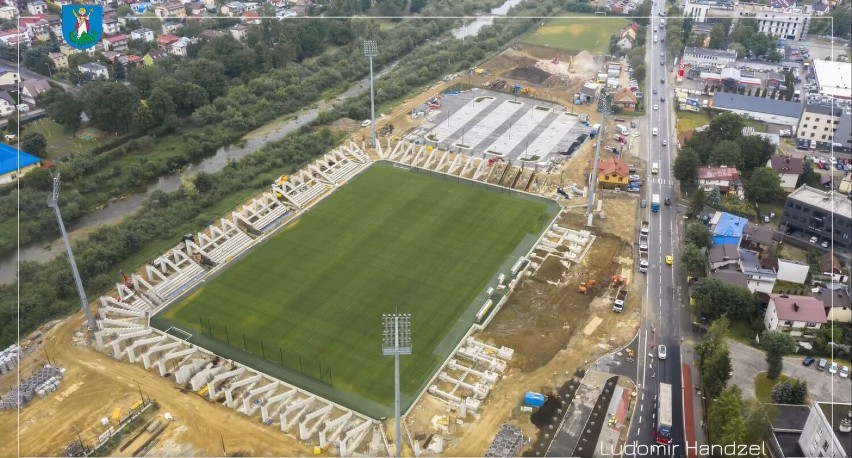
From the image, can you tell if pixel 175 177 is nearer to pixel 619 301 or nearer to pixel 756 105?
pixel 619 301

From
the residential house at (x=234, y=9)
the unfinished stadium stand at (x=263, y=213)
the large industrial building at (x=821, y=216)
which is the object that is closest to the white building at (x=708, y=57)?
the large industrial building at (x=821, y=216)

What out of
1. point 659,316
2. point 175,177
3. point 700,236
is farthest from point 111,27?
point 659,316

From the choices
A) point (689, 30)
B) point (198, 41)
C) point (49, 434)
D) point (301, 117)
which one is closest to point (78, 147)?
point (301, 117)

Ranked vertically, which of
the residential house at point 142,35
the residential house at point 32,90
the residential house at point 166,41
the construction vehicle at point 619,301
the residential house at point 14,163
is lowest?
the construction vehicle at point 619,301

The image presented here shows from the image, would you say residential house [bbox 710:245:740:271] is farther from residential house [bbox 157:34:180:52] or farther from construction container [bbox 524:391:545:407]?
residential house [bbox 157:34:180:52]

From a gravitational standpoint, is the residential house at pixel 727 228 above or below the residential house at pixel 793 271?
above

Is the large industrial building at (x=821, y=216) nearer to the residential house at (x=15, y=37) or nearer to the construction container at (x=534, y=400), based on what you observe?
the construction container at (x=534, y=400)
